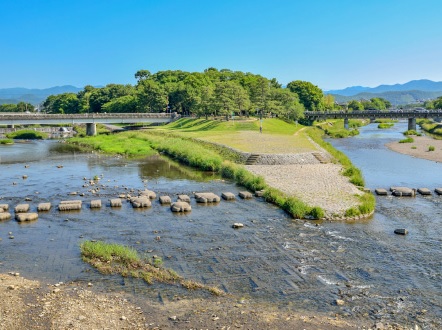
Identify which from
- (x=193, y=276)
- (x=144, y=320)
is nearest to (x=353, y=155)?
(x=193, y=276)

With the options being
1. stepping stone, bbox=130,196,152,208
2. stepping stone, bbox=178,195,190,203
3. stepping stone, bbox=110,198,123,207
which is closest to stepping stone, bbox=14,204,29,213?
stepping stone, bbox=110,198,123,207

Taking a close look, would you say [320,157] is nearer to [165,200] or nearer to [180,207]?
[165,200]

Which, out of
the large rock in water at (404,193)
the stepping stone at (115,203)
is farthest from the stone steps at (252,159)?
the stepping stone at (115,203)

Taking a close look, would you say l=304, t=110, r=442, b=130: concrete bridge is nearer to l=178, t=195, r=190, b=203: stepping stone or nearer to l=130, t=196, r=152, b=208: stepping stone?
l=178, t=195, r=190, b=203: stepping stone

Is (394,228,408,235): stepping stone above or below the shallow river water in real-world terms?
above

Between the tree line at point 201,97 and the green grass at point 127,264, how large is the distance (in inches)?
2523

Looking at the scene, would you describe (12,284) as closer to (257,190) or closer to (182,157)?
(257,190)

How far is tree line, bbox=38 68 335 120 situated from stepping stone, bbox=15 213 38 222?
193ft

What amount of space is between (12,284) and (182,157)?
37.7 metres

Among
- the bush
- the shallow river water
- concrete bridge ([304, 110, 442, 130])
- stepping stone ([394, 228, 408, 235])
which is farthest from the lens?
concrete bridge ([304, 110, 442, 130])

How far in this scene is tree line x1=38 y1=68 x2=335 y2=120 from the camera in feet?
283

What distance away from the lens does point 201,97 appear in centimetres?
9525

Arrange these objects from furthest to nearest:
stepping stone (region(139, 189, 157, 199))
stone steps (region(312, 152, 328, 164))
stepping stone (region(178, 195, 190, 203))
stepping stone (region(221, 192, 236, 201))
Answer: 1. stone steps (region(312, 152, 328, 164))
2. stepping stone (region(139, 189, 157, 199))
3. stepping stone (region(221, 192, 236, 201))
4. stepping stone (region(178, 195, 190, 203))

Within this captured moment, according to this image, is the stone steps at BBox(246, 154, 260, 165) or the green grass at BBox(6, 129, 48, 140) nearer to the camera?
the stone steps at BBox(246, 154, 260, 165)
